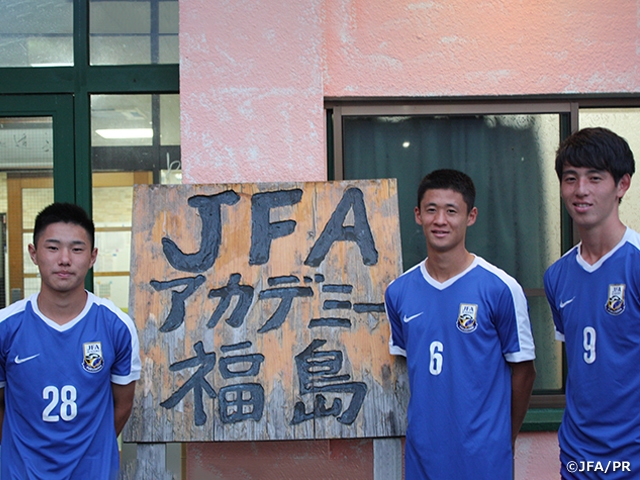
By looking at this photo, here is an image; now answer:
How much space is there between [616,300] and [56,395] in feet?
6.69

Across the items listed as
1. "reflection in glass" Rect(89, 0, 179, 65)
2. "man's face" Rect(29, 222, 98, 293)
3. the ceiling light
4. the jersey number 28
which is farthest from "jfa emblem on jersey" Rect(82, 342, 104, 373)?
"reflection in glass" Rect(89, 0, 179, 65)

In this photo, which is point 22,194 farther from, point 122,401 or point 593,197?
point 593,197

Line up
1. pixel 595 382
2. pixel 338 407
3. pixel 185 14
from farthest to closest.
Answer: pixel 185 14
pixel 338 407
pixel 595 382

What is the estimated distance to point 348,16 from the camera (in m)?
3.60

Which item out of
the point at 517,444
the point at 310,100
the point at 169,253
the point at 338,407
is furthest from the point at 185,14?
the point at 517,444

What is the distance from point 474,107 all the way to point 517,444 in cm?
193

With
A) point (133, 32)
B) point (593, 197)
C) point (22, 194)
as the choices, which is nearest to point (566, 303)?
point (593, 197)

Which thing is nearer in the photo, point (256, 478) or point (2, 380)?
point (2, 380)

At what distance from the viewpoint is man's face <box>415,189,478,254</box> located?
101 inches

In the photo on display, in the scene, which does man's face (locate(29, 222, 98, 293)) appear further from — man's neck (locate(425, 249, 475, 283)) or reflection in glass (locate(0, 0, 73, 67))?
reflection in glass (locate(0, 0, 73, 67))

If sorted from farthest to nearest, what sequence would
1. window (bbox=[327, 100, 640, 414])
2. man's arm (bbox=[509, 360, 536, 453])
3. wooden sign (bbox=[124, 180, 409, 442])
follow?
window (bbox=[327, 100, 640, 414]) < wooden sign (bbox=[124, 180, 409, 442]) < man's arm (bbox=[509, 360, 536, 453])

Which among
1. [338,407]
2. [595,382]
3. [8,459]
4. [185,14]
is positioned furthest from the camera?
[185,14]

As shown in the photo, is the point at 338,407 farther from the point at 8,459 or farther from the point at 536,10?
the point at 536,10

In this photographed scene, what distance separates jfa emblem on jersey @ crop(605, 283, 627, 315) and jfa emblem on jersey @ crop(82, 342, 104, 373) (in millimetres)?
1870
